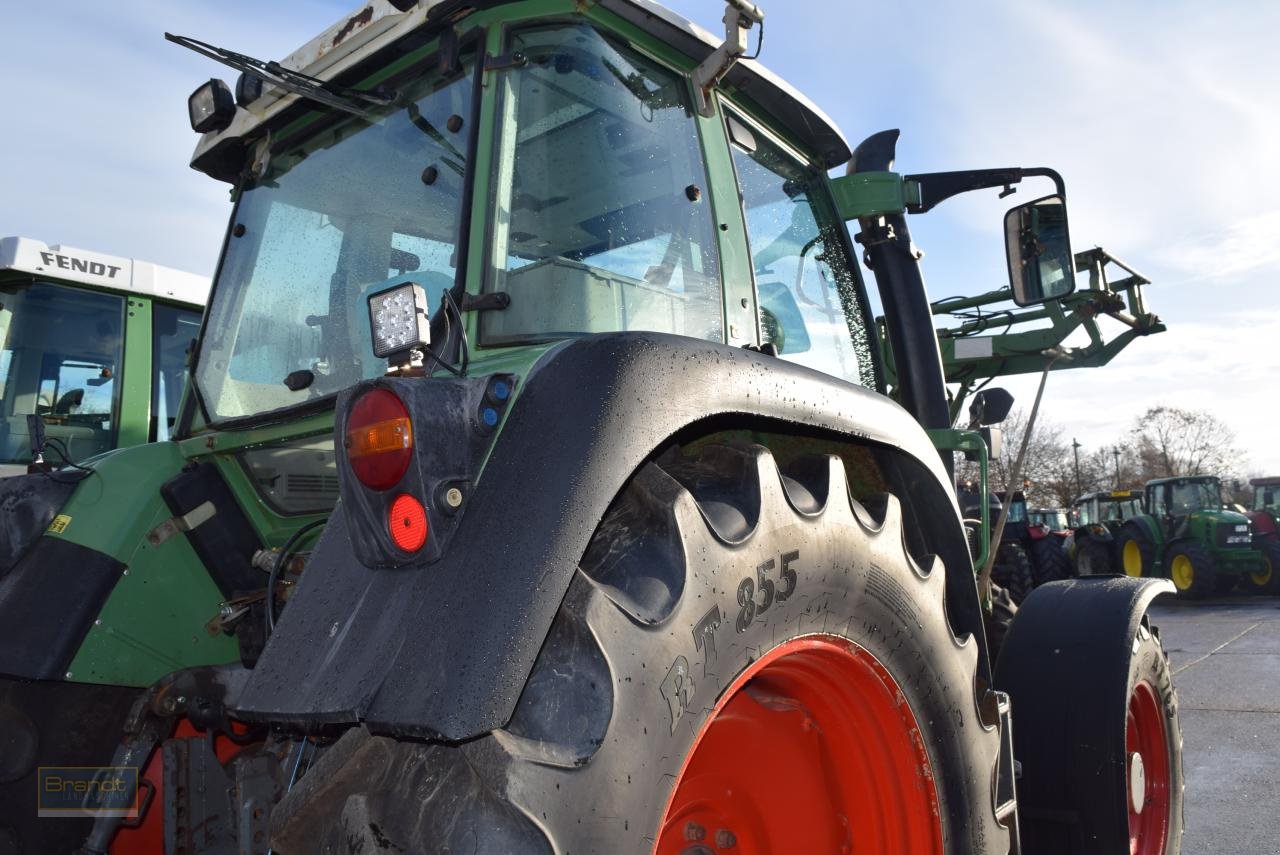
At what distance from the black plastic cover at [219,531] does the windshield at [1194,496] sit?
2235cm

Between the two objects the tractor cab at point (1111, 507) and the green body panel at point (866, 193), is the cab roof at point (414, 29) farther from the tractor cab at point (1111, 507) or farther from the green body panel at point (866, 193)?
the tractor cab at point (1111, 507)

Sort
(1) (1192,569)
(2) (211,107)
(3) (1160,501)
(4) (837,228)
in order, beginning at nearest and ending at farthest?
(2) (211,107)
(4) (837,228)
(1) (1192,569)
(3) (1160,501)

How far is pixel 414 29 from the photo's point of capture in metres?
2.21

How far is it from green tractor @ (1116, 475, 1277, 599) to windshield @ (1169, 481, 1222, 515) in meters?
0.02

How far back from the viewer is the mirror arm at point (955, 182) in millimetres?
3123

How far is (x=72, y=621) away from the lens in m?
2.31

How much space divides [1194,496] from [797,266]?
21.9 m

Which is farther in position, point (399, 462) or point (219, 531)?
point (219, 531)

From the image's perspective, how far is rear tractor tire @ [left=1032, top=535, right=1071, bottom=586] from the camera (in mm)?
17219

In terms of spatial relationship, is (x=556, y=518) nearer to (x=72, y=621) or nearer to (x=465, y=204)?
(x=465, y=204)

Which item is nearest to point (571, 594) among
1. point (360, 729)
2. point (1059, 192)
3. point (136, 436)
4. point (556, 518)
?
point (556, 518)
